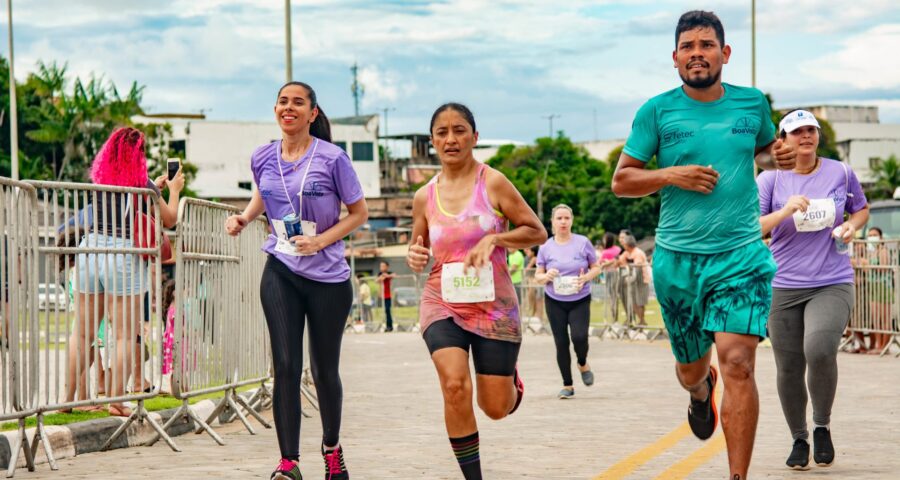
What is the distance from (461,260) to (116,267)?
3327 mm

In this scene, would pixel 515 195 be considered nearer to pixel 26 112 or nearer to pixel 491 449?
pixel 491 449

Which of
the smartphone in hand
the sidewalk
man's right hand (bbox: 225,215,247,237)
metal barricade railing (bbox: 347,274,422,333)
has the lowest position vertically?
metal barricade railing (bbox: 347,274,422,333)

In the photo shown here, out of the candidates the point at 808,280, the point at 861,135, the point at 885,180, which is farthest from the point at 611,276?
the point at 861,135

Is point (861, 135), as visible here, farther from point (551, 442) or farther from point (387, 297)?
point (551, 442)

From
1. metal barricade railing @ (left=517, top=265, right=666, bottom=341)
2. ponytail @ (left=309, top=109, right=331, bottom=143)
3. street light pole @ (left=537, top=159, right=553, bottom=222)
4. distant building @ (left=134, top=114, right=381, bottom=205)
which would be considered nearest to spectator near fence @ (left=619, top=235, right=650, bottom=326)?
metal barricade railing @ (left=517, top=265, right=666, bottom=341)

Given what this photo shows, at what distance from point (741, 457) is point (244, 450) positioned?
13.2 feet

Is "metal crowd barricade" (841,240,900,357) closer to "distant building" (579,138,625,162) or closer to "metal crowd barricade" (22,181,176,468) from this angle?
"metal crowd barricade" (22,181,176,468)

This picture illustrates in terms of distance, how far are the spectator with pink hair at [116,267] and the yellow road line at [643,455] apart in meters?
3.26

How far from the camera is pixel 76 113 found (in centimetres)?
6638

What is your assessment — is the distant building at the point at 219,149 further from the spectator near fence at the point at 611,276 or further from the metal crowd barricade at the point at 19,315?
the metal crowd barricade at the point at 19,315

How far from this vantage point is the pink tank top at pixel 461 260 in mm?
7074

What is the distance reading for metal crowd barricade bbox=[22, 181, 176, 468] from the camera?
9.03m

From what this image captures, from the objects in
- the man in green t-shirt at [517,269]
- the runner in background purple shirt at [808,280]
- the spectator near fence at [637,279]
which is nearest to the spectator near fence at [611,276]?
the spectator near fence at [637,279]

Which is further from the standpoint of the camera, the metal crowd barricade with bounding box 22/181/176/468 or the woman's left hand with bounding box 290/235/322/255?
the metal crowd barricade with bounding box 22/181/176/468
